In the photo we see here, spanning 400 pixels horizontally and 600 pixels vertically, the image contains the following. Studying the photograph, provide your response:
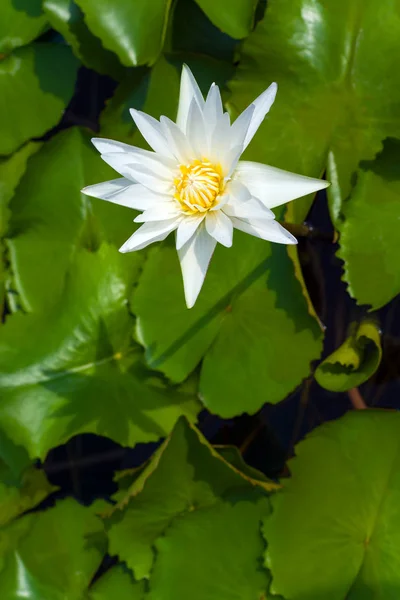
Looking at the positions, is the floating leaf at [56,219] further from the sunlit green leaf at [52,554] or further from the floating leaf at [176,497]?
the sunlit green leaf at [52,554]

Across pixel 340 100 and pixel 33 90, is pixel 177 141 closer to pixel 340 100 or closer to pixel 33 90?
pixel 340 100

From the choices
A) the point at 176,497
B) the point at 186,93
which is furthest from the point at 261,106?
the point at 176,497

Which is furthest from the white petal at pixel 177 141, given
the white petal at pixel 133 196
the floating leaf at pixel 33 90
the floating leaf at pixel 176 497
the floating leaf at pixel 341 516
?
the floating leaf at pixel 33 90

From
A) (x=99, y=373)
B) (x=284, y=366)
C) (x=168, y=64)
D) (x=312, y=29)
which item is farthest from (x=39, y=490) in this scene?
(x=312, y=29)

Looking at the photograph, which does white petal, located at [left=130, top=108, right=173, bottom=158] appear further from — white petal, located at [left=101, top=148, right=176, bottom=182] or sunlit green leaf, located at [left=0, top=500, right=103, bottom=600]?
sunlit green leaf, located at [left=0, top=500, right=103, bottom=600]

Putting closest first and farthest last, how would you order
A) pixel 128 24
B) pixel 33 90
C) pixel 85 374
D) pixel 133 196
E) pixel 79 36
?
1. pixel 133 196
2. pixel 128 24
3. pixel 85 374
4. pixel 79 36
5. pixel 33 90

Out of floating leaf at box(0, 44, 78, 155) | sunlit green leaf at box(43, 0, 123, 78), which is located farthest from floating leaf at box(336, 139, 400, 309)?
floating leaf at box(0, 44, 78, 155)
